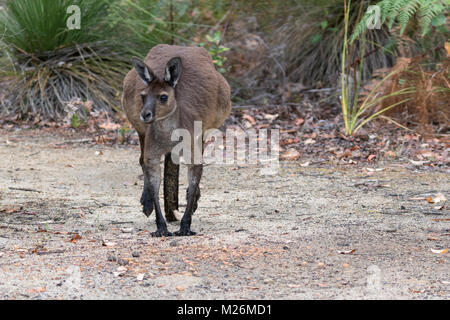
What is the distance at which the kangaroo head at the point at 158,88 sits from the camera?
4.12 m

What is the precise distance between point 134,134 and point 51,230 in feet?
12.5

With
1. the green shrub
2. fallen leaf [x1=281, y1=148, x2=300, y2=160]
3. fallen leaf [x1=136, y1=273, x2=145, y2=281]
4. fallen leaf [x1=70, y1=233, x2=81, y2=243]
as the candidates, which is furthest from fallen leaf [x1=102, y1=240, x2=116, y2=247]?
the green shrub

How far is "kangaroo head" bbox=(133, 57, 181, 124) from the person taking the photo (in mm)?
4121

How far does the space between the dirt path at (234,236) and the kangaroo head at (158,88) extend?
819 mm

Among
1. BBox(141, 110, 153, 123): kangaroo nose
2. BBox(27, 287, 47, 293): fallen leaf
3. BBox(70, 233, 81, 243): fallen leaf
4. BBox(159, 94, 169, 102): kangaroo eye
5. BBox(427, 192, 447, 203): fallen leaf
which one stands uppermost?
BBox(159, 94, 169, 102): kangaroo eye

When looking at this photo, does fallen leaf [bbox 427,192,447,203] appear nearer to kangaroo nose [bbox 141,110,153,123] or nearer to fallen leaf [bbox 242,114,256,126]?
kangaroo nose [bbox 141,110,153,123]

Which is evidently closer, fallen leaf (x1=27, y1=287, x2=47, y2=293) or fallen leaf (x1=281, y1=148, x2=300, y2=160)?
fallen leaf (x1=27, y1=287, x2=47, y2=293)

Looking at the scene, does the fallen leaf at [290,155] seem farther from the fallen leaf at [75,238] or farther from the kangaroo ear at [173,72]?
the fallen leaf at [75,238]

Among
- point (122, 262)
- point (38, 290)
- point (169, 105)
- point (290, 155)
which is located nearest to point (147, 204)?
point (169, 105)

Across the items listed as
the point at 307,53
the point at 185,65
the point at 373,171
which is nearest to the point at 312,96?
the point at 307,53

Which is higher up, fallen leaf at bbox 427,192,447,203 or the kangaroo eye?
the kangaroo eye

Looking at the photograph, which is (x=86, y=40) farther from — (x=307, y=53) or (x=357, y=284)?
(x=357, y=284)

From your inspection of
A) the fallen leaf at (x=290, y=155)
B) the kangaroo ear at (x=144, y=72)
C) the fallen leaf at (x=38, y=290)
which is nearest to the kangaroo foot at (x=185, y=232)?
the kangaroo ear at (x=144, y=72)

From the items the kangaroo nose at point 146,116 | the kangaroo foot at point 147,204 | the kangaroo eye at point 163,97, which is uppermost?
the kangaroo eye at point 163,97
